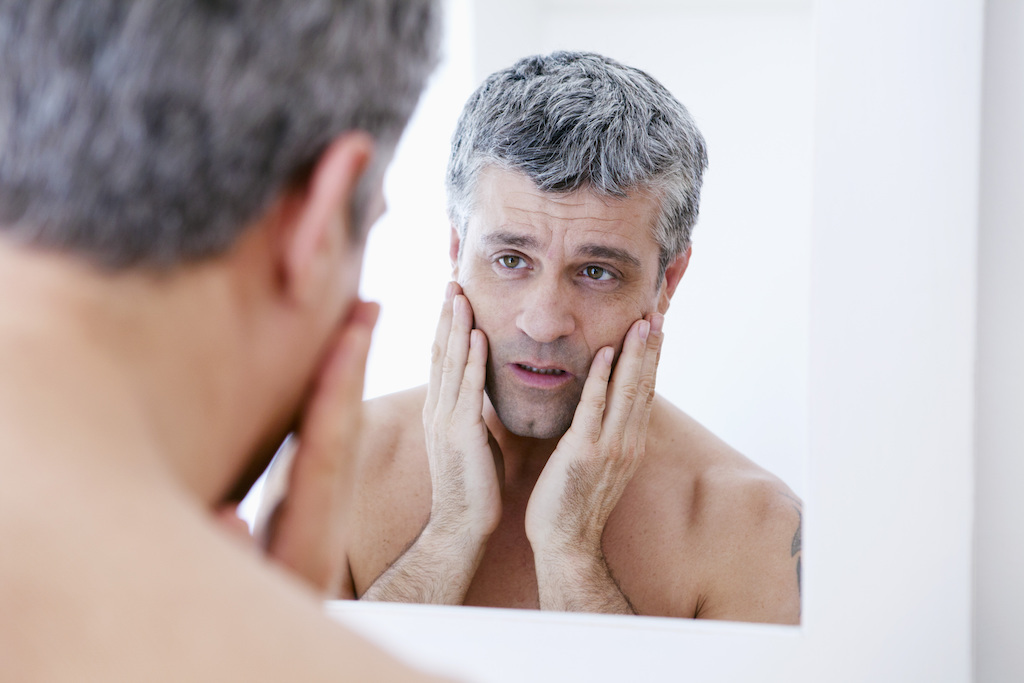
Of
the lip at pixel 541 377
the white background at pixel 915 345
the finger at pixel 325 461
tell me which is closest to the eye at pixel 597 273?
the lip at pixel 541 377

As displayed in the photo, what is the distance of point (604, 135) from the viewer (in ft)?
3.15

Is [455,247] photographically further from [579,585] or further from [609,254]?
[579,585]

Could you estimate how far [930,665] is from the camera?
2.75 feet

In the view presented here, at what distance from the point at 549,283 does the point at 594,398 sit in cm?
15

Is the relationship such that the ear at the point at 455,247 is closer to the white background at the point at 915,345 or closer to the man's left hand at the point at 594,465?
the man's left hand at the point at 594,465

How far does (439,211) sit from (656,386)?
1.10 ft

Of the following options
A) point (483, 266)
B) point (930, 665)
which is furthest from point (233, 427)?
point (930, 665)

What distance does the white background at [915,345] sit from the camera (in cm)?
80

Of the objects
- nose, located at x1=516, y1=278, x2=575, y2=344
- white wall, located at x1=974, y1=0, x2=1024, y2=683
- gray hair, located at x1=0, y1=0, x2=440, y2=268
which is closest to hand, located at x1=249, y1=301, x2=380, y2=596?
gray hair, located at x1=0, y1=0, x2=440, y2=268

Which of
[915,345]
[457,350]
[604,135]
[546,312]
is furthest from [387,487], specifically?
[915,345]

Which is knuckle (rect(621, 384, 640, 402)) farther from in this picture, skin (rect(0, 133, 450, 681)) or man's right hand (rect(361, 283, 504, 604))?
skin (rect(0, 133, 450, 681))

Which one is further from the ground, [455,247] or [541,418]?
[455,247]

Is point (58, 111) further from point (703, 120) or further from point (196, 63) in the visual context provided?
point (703, 120)

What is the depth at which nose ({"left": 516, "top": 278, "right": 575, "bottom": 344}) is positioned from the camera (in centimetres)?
99
